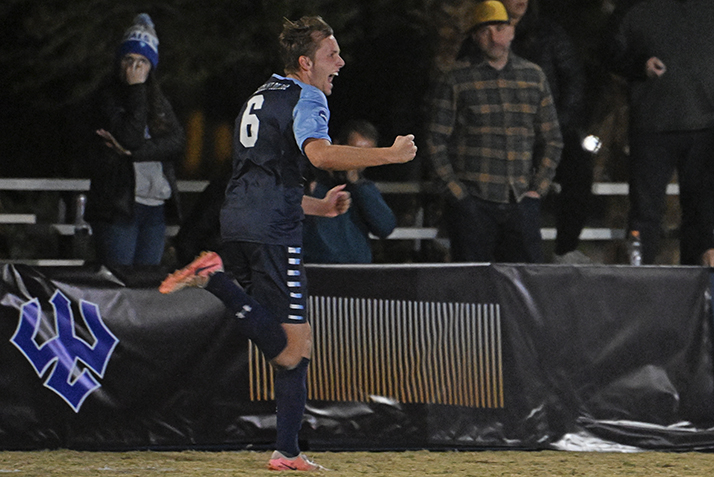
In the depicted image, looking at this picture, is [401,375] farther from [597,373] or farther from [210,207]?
[210,207]

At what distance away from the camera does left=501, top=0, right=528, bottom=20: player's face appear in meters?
8.45

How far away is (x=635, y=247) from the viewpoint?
8352mm

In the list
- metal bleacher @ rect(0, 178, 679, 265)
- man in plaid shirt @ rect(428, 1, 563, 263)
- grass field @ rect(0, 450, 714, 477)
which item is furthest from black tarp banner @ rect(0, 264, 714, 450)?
metal bleacher @ rect(0, 178, 679, 265)

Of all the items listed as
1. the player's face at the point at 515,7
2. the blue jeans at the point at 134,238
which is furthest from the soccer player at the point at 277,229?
the player's face at the point at 515,7

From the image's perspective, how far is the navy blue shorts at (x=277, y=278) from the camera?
5.87 m

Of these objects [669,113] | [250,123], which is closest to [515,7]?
[669,113]

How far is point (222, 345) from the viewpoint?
6.95 meters

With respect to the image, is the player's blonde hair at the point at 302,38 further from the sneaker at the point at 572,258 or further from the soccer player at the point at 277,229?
the sneaker at the point at 572,258

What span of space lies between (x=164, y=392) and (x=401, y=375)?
1314 mm

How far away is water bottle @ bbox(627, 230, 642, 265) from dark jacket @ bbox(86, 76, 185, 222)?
9.91 feet

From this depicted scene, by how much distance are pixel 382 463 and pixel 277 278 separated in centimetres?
124

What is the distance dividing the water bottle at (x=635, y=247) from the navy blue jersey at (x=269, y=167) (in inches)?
127

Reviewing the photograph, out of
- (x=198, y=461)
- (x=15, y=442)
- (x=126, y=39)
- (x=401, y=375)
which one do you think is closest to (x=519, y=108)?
(x=401, y=375)

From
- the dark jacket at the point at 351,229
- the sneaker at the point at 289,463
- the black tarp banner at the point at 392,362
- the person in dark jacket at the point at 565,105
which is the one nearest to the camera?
the sneaker at the point at 289,463
